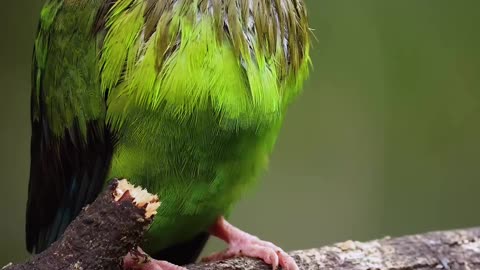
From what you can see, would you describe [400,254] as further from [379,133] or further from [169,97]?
[379,133]

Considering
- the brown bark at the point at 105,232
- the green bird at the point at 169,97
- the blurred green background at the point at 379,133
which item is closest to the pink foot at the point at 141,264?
the green bird at the point at 169,97

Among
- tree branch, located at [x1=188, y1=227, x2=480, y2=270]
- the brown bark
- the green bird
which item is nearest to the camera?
the brown bark

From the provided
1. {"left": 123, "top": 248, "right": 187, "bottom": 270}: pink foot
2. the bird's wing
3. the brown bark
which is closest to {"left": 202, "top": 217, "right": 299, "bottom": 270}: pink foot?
{"left": 123, "top": 248, "right": 187, "bottom": 270}: pink foot

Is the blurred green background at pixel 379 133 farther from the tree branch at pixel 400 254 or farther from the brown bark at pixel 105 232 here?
the brown bark at pixel 105 232

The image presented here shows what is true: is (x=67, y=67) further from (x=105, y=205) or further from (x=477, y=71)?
(x=477, y=71)

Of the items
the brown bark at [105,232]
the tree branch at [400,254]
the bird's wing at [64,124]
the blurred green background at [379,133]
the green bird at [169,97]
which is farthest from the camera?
the blurred green background at [379,133]

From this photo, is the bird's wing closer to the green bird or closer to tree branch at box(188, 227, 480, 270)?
the green bird

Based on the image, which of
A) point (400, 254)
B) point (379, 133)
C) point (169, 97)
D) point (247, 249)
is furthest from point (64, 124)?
point (379, 133)
